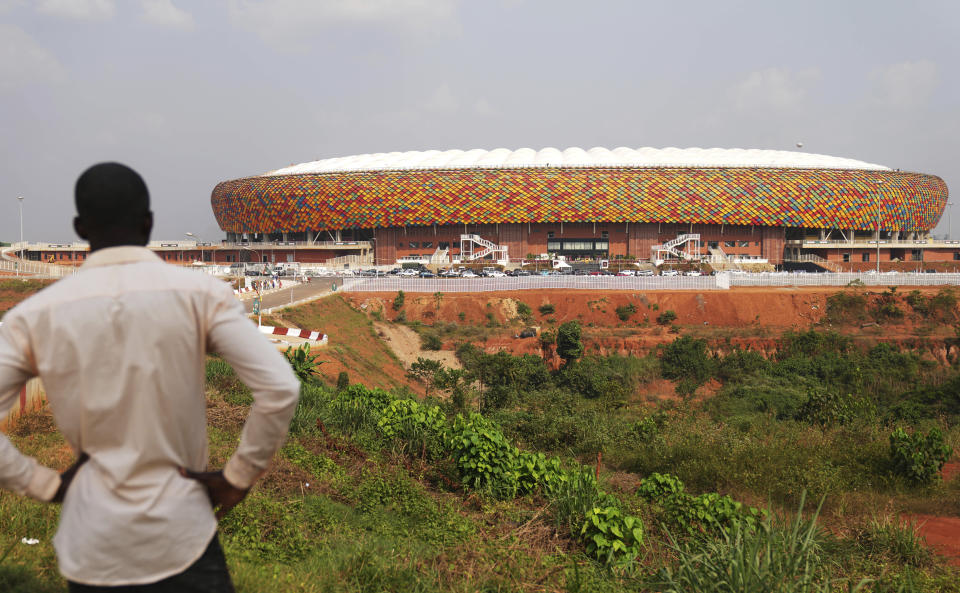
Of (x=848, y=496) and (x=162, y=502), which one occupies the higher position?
(x=162, y=502)

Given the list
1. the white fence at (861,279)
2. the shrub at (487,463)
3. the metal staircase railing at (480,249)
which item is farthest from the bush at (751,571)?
the metal staircase railing at (480,249)

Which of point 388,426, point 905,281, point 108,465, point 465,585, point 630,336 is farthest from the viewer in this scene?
point 905,281

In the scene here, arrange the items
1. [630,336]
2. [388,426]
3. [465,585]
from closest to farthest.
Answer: [465,585] → [388,426] → [630,336]

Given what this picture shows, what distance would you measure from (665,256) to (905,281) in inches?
977

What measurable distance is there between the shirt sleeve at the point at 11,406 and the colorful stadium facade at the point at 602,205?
6106 cm

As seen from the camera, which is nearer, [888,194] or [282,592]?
[282,592]

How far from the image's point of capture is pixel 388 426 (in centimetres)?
996

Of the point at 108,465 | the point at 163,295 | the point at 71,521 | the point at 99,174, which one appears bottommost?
the point at 71,521

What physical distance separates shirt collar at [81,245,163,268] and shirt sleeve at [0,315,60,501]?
28 cm

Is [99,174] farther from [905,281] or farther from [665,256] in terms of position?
[665,256]

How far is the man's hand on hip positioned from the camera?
2.45m

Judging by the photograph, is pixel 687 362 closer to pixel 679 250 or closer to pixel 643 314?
pixel 643 314

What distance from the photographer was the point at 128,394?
2309 millimetres

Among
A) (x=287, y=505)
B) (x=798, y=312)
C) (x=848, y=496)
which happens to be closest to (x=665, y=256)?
(x=798, y=312)
